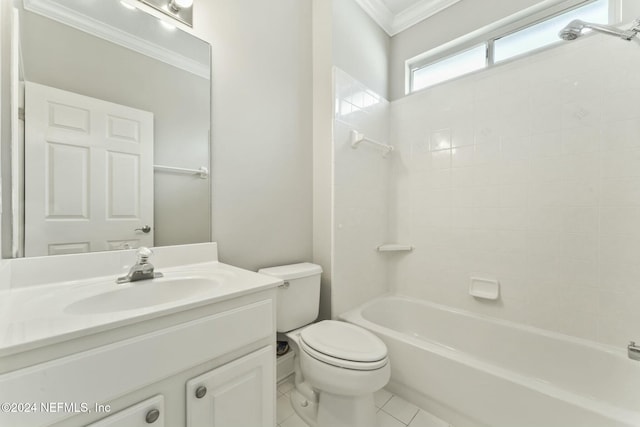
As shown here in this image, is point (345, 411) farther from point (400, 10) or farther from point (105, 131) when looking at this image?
point (400, 10)

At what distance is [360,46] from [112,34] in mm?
1529

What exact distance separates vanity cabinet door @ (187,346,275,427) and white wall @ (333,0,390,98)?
1.75m

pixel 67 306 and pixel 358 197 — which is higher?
pixel 358 197

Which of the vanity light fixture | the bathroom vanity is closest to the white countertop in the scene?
the bathroom vanity

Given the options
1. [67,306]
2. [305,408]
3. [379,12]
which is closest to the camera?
[67,306]

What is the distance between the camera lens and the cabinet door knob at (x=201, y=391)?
28.5 inches

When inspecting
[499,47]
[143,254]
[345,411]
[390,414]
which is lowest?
[390,414]

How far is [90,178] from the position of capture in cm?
94

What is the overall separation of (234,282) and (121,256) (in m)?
0.50

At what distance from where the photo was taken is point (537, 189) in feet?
4.92

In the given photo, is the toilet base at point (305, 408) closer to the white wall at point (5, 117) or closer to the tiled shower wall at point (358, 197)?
the tiled shower wall at point (358, 197)

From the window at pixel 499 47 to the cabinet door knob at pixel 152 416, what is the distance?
8.03 ft

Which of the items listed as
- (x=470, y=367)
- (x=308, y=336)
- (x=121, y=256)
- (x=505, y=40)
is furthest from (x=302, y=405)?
(x=505, y=40)

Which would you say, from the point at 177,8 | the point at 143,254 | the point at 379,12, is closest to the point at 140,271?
the point at 143,254
